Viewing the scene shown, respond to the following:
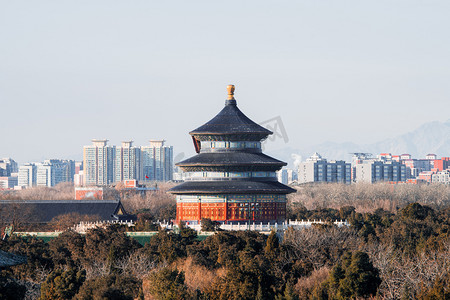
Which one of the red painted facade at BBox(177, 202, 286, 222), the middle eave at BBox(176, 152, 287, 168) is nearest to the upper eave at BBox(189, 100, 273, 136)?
the middle eave at BBox(176, 152, 287, 168)

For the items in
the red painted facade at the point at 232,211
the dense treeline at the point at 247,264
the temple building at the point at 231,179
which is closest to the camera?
the dense treeline at the point at 247,264

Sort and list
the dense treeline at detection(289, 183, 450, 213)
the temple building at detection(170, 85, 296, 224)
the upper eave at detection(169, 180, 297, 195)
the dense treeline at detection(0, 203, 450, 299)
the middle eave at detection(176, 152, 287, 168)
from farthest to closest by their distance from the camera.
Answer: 1. the dense treeline at detection(289, 183, 450, 213)
2. the temple building at detection(170, 85, 296, 224)
3. the middle eave at detection(176, 152, 287, 168)
4. the upper eave at detection(169, 180, 297, 195)
5. the dense treeline at detection(0, 203, 450, 299)

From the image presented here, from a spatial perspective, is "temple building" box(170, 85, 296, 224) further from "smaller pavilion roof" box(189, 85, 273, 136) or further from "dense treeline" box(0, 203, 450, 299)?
"dense treeline" box(0, 203, 450, 299)

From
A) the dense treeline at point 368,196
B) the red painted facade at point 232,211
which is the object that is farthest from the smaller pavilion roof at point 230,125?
the dense treeline at point 368,196

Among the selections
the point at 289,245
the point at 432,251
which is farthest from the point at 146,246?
the point at 432,251

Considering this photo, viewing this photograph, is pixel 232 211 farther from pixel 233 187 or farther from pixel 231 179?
pixel 231 179

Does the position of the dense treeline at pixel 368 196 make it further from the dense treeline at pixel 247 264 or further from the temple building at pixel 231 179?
the dense treeline at pixel 247 264

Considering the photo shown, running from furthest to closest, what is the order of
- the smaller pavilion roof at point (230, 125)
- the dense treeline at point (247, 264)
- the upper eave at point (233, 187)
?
the smaller pavilion roof at point (230, 125), the upper eave at point (233, 187), the dense treeline at point (247, 264)

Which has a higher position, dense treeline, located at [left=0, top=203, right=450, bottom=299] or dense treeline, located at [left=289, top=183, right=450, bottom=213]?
dense treeline, located at [left=289, top=183, right=450, bottom=213]
